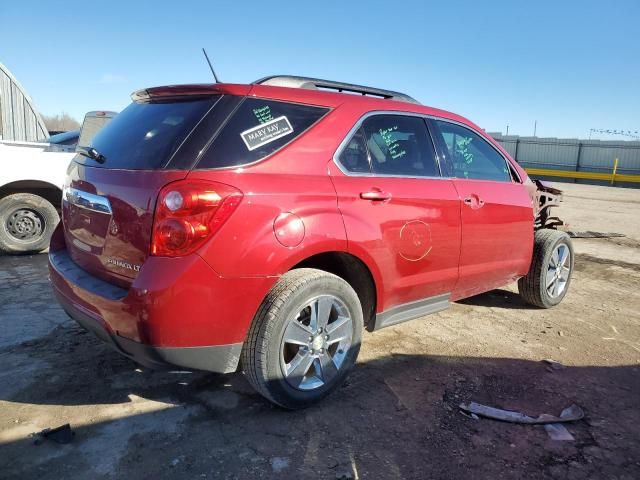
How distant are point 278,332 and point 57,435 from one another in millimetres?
1240

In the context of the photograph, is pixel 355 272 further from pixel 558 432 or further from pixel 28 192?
pixel 28 192

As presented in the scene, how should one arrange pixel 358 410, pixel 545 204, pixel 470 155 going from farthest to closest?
pixel 545 204 < pixel 470 155 < pixel 358 410

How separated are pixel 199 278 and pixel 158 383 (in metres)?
1.15

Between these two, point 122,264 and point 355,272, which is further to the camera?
point 355,272

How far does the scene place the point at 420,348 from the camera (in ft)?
12.6

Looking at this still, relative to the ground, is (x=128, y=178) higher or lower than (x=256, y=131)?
lower

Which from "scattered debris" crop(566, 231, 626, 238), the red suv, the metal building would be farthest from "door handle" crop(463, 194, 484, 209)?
the metal building

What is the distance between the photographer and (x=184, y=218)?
7.76 feet

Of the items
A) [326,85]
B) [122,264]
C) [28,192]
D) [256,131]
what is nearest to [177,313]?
[122,264]

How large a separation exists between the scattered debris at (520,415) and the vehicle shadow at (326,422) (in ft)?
0.16

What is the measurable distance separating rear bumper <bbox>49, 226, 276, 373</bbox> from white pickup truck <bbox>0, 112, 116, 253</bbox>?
13.9 ft

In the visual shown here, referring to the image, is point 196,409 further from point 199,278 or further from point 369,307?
point 369,307

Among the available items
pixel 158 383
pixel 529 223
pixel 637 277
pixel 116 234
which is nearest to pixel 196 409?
pixel 158 383

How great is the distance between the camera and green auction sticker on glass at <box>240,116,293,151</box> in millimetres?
2645
